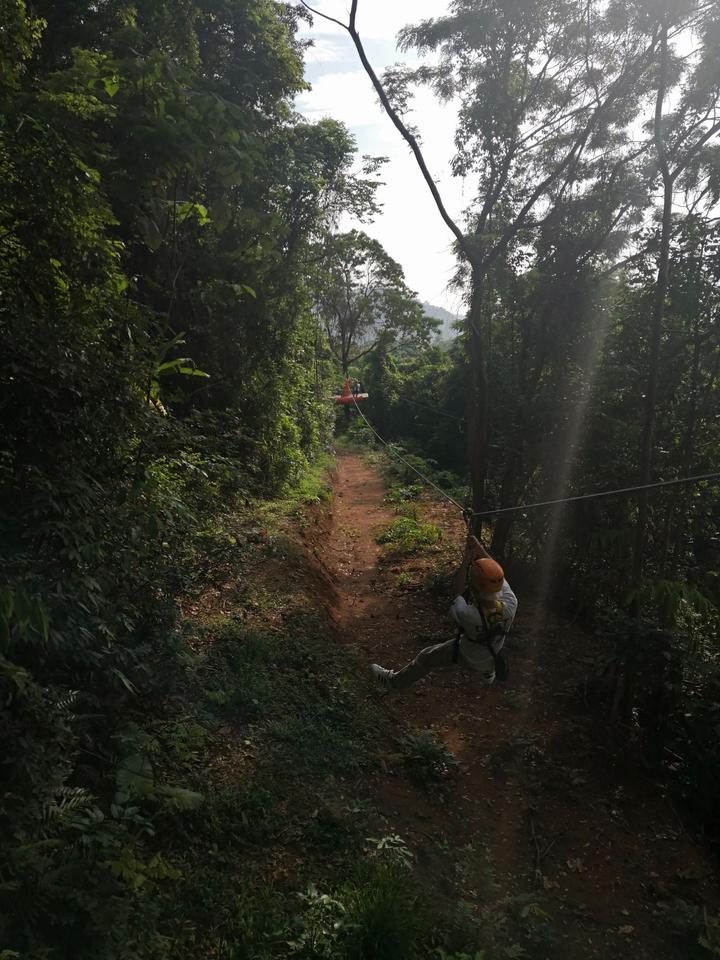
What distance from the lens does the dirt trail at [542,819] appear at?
4363 millimetres

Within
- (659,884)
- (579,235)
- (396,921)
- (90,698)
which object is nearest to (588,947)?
(659,884)

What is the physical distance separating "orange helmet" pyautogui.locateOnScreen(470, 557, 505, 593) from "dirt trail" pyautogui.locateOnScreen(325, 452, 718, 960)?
196cm

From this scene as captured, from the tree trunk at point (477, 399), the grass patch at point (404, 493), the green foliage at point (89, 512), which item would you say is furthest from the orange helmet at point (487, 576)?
the grass patch at point (404, 493)

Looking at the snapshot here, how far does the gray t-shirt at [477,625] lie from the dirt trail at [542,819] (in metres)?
1.28

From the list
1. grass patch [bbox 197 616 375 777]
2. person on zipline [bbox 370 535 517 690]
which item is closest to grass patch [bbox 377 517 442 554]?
grass patch [bbox 197 616 375 777]

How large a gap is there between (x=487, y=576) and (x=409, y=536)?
26.8 feet

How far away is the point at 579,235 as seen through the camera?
880 centimetres

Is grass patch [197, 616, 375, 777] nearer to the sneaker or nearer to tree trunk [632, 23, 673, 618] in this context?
the sneaker

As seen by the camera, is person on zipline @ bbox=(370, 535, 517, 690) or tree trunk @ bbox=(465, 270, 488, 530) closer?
person on zipline @ bbox=(370, 535, 517, 690)

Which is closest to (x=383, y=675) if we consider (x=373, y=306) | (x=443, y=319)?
(x=373, y=306)

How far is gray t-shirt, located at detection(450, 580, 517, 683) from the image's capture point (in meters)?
4.97

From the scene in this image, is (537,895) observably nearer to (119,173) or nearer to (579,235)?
(119,173)

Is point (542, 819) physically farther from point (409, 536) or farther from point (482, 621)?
point (409, 536)

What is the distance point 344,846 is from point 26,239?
4388mm
